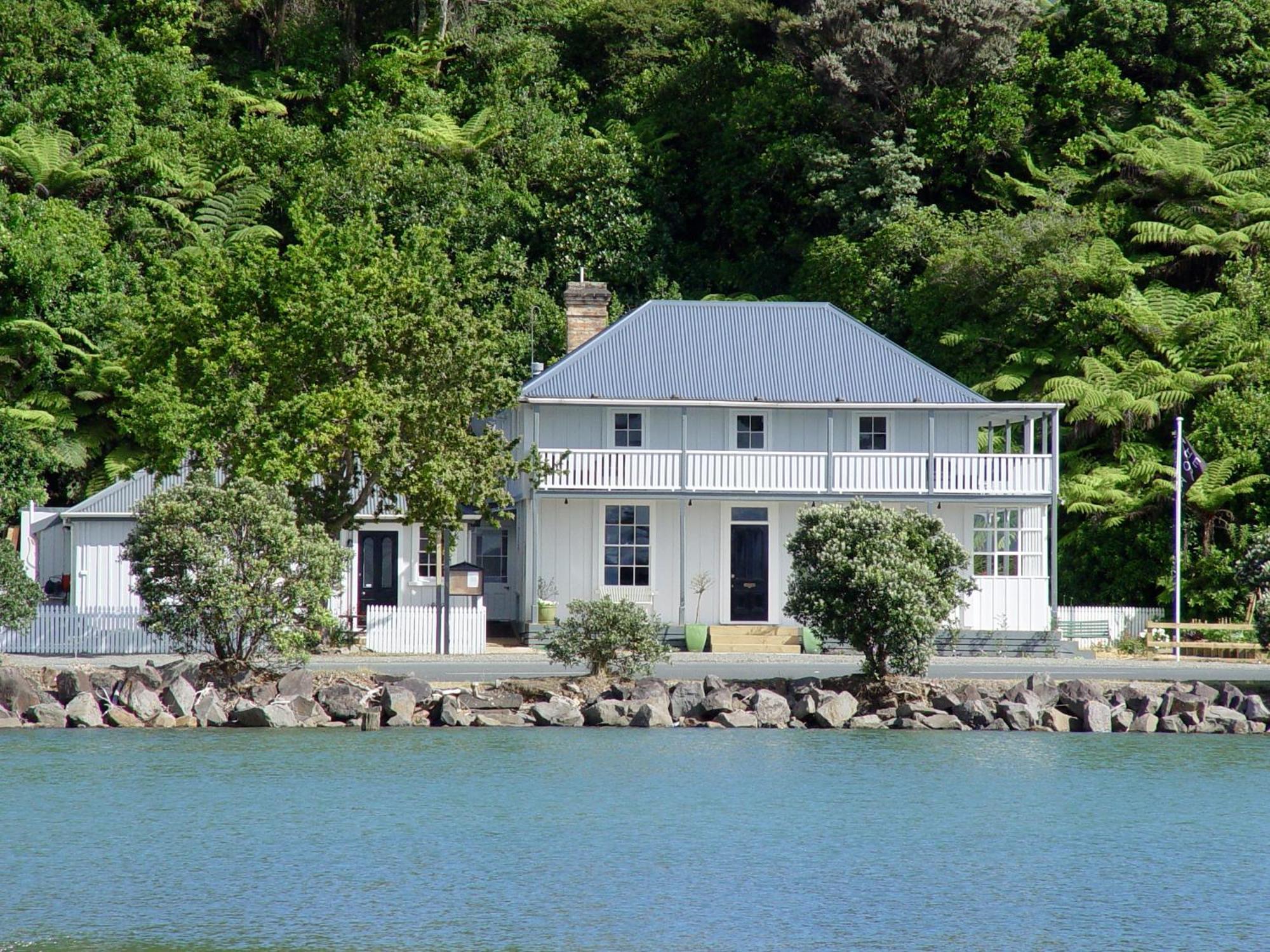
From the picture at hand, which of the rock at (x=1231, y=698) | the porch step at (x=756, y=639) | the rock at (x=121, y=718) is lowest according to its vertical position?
the rock at (x=121, y=718)

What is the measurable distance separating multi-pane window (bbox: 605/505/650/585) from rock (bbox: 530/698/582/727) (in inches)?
444

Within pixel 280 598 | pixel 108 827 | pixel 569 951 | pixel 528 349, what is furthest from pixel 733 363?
pixel 569 951

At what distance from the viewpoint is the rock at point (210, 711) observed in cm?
2081

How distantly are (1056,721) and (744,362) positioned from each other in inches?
546

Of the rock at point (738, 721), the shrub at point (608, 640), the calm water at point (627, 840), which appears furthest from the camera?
the shrub at point (608, 640)

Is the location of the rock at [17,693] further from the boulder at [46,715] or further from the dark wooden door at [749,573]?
the dark wooden door at [749,573]

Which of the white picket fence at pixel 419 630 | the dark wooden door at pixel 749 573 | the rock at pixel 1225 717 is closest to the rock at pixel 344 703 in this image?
the white picket fence at pixel 419 630

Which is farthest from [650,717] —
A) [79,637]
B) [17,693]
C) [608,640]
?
[79,637]

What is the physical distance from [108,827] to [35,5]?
39095 mm

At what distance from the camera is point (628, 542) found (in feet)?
107

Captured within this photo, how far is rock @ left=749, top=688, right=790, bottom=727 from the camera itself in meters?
21.5

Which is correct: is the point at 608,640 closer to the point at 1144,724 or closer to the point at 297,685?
the point at 297,685

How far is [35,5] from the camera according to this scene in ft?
156

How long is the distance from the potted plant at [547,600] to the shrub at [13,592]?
9.44 meters
